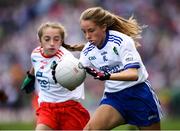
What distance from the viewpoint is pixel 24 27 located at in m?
21.4

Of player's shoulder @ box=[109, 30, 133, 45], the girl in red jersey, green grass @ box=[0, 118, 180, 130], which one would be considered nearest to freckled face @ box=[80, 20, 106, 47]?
player's shoulder @ box=[109, 30, 133, 45]

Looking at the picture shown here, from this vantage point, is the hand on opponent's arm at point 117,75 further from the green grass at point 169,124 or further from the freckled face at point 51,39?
the green grass at point 169,124

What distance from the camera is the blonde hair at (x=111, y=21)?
858cm

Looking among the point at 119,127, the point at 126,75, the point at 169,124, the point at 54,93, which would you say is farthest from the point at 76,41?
the point at 126,75

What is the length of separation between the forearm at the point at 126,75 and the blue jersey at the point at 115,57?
59 mm

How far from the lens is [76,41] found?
20125mm

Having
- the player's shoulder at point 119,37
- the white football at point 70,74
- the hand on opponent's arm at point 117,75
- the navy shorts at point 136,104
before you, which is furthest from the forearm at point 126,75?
the white football at point 70,74

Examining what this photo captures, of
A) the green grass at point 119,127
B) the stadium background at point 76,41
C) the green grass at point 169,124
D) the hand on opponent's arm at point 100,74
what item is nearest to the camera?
the hand on opponent's arm at point 100,74

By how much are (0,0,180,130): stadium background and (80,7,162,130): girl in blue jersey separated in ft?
28.0

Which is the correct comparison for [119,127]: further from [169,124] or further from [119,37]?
[119,37]

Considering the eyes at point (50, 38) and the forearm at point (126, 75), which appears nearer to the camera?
the forearm at point (126, 75)

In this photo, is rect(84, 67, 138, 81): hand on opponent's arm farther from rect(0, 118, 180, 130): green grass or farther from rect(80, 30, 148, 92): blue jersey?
rect(0, 118, 180, 130): green grass

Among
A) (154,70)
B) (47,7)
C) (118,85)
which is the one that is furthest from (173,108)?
(118,85)

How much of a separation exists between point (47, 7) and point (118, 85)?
13089 millimetres
